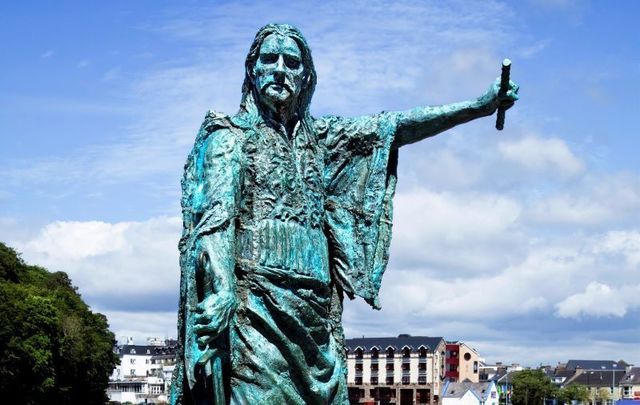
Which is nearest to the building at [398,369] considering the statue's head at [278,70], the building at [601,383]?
the building at [601,383]

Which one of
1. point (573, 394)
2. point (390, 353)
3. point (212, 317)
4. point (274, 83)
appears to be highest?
point (390, 353)

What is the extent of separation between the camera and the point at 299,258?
745 cm

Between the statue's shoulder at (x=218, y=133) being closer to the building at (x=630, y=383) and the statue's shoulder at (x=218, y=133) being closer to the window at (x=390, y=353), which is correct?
the window at (x=390, y=353)

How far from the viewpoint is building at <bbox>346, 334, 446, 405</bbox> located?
131 m

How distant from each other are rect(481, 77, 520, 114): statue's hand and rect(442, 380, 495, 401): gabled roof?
12386 centimetres

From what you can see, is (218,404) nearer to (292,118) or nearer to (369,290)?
(369,290)

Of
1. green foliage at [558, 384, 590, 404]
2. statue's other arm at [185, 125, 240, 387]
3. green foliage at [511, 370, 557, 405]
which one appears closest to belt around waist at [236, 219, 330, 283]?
statue's other arm at [185, 125, 240, 387]

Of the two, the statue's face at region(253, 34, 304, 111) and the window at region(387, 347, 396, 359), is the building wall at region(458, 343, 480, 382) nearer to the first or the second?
the window at region(387, 347, 396, 359)

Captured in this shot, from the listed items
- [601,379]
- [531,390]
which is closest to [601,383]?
[601,379]

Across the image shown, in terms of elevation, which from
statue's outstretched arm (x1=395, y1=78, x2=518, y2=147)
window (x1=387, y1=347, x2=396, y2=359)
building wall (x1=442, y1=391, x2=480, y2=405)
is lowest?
building wall (x1=442, y1=391, x2=480, y2=405)

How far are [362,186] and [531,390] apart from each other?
134 metres

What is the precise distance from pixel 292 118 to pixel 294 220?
786 mm

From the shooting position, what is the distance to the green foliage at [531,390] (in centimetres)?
13725

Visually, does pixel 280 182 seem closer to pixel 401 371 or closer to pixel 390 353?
pixel 401 371
